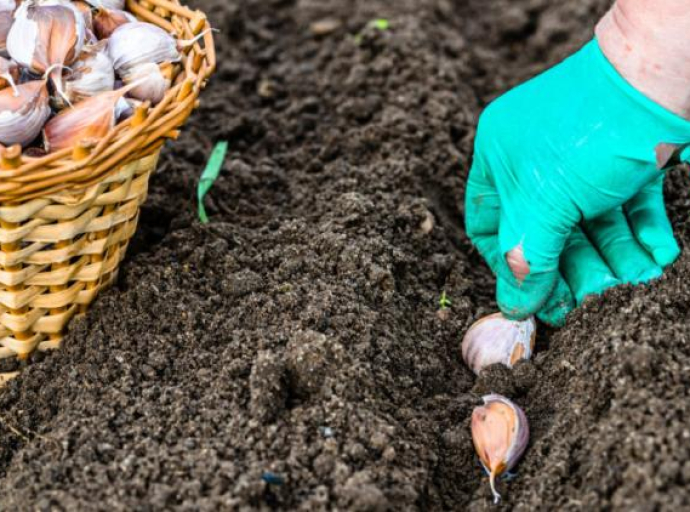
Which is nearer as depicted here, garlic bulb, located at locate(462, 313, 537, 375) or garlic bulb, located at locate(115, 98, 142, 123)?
garlic bulb, located at locate(115, 98, 142, 123)

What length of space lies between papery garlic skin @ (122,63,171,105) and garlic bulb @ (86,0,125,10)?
0.23 meters

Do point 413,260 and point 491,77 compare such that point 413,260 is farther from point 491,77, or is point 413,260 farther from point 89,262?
point 491,77

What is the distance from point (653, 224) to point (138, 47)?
1.11m

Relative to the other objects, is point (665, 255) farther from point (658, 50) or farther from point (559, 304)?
point (658, 50)

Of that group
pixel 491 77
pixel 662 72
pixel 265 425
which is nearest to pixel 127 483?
pixel 265 425

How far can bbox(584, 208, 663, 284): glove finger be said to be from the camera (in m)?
1.78

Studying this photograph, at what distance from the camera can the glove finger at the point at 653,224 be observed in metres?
1.78

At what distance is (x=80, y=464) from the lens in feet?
4.94

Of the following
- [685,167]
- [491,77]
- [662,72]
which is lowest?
[491,77]

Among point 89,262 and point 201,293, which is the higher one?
point 89,262

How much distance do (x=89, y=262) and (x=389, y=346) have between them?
2.03 ft

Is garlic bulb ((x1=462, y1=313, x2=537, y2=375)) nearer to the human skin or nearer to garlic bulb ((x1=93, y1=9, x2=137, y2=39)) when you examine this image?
the human skin

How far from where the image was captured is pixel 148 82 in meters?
1.69

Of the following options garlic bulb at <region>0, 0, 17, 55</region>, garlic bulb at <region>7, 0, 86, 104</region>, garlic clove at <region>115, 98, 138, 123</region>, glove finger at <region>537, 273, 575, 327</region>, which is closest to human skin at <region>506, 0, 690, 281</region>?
glove finger at <region>537, 273, 575, 327</region>
